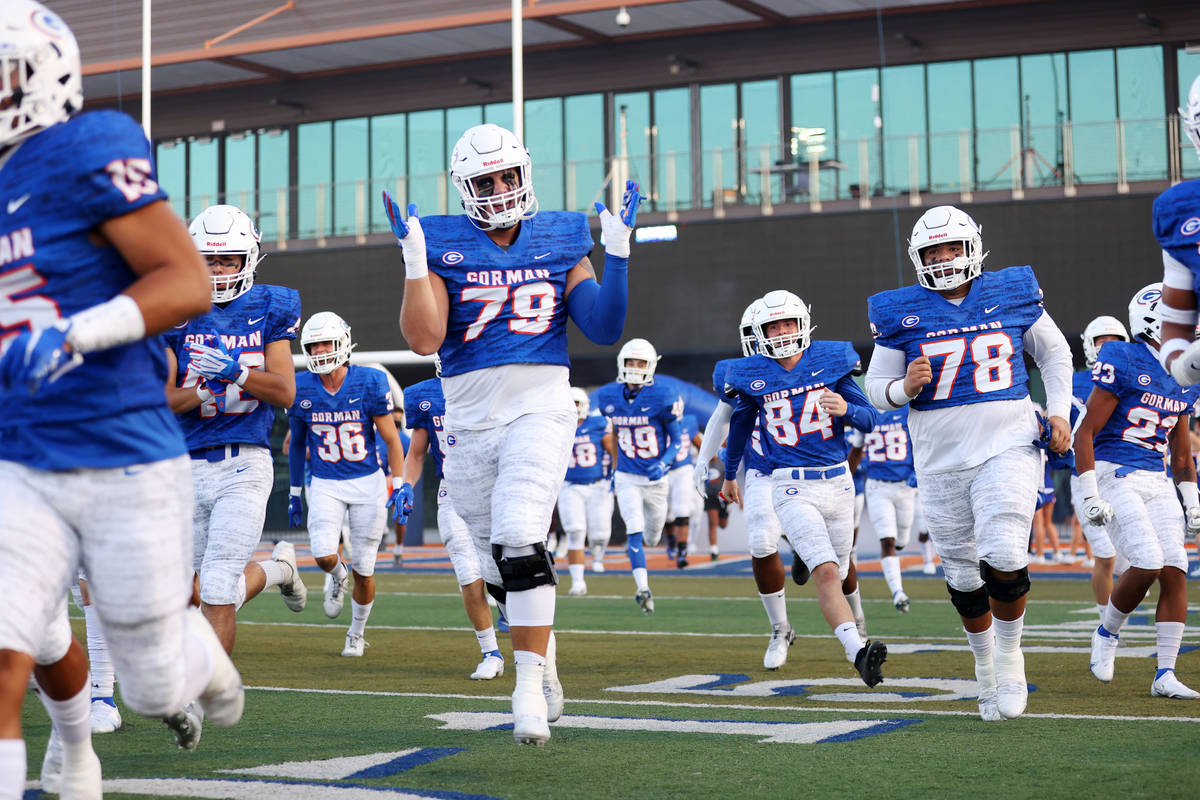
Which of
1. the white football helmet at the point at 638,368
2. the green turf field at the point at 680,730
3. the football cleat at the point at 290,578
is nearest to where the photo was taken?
the green turf field at the point at 680,730

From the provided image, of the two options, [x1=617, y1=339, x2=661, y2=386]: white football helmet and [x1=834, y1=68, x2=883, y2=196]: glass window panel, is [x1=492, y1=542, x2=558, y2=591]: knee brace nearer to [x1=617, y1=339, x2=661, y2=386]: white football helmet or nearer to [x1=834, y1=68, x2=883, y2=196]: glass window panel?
[x1=617, y1=339, x2=661, y2=386]: white football helmet

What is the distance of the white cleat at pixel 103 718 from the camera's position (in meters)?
6.20

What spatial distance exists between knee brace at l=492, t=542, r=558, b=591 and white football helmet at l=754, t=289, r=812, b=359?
135 inches

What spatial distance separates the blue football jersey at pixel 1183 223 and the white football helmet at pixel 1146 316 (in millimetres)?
2921

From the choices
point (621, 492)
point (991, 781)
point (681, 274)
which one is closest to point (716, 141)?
point (681, 274)

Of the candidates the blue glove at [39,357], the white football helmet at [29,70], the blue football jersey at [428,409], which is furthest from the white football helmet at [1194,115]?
the blue football jersey at [428,409]

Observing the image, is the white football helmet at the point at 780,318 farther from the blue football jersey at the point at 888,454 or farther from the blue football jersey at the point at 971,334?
the blue football jersey at the point at 888,454

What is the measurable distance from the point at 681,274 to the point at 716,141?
2848 mm

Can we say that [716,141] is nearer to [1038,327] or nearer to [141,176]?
[1038,327]

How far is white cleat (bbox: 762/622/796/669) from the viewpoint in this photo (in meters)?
8.48

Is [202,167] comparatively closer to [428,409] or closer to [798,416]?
[428,409]

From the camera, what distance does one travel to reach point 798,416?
8578mm

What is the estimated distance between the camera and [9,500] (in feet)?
10.9

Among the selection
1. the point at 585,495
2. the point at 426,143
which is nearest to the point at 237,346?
the point at 585,495
